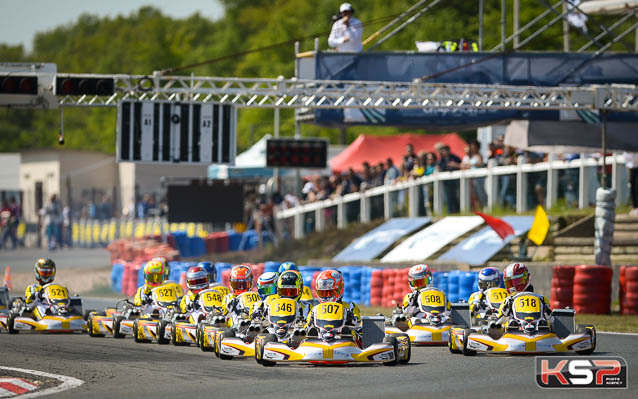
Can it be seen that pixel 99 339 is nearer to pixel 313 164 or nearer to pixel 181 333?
pixel 181 333

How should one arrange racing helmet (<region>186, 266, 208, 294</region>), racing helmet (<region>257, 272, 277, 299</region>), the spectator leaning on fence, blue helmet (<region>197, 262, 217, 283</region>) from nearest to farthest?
racing helmet (<region>257, 272, 277, 299</region>)
racing helmet (<region>186, 266, 208, 294</region>)
blue helmet (<region>197, 262, 217, 283</region>)
the spectator leaning on fence

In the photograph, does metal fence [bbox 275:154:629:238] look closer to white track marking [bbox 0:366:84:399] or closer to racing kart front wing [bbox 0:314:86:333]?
racing kart front wing [bbox 0:314:86:333]

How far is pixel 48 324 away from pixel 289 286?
587cm

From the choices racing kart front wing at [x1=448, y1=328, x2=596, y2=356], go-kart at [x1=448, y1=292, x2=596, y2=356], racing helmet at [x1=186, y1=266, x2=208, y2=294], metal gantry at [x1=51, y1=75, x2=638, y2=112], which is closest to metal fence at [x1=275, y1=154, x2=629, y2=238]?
metal gantry at [x1=51, y1=75, x2=638, y2=112]

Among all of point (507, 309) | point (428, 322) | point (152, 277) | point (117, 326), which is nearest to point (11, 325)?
point (117, 326)

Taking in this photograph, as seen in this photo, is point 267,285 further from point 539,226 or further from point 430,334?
point 539,226

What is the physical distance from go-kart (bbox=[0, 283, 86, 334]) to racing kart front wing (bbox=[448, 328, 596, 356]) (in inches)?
272

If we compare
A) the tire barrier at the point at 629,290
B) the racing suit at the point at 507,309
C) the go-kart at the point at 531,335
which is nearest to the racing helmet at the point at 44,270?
the go-kart at the point at 531,335

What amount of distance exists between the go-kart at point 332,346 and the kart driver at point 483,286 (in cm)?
281

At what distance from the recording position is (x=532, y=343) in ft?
47.1

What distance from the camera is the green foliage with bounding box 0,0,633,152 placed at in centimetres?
5434

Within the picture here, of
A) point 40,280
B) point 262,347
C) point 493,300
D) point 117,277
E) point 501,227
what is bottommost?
point 117,277

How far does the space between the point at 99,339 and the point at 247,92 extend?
620cm

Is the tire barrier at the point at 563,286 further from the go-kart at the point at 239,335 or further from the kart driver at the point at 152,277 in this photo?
the go-kart at the point at 239,335
